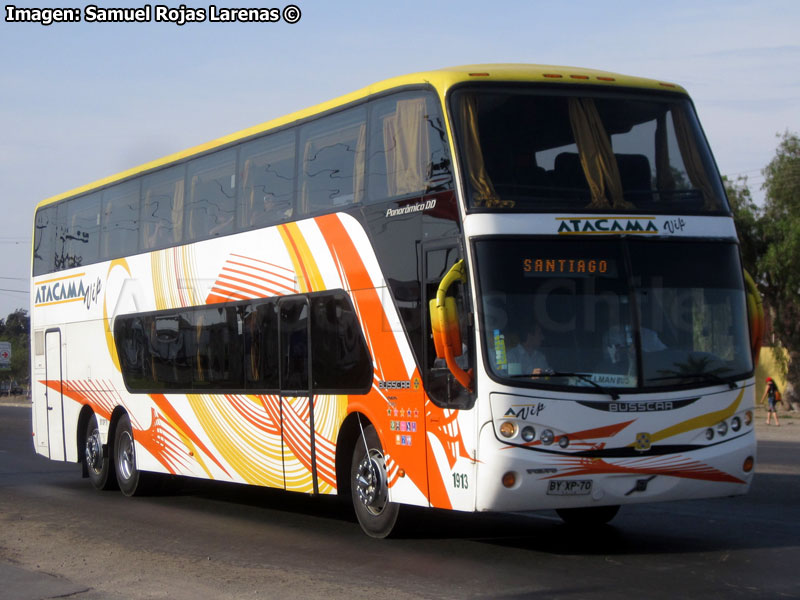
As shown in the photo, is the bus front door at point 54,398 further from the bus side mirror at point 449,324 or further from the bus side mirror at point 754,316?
the bus side mirror at point 754,316

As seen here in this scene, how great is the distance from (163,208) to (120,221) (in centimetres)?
146

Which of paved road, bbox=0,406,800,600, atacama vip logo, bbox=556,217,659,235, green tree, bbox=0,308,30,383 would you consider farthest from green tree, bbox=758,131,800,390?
green tree, bbox=0,308,30,383

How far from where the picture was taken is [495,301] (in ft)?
32.0

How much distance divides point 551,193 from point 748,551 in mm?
3416

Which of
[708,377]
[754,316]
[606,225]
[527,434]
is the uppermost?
[606,225]

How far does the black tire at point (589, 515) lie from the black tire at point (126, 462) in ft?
23.6

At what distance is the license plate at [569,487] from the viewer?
959cm

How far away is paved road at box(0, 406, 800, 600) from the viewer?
874 centimetres

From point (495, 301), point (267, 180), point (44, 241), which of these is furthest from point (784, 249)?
point (495, 301)

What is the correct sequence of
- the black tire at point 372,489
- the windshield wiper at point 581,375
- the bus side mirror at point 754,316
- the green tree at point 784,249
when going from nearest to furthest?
the windshield wiper at point 581,375, the bus side mirror at point 754,316, the black tire at point 372,489, the green tree at point 784,249

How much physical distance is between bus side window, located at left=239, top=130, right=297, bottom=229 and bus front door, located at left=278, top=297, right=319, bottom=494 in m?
1.06

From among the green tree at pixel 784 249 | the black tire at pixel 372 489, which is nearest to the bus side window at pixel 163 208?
the black tire at pixel 372 489

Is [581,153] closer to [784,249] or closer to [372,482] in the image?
[372,482]

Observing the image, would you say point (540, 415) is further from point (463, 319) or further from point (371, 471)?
point (371, 471)
